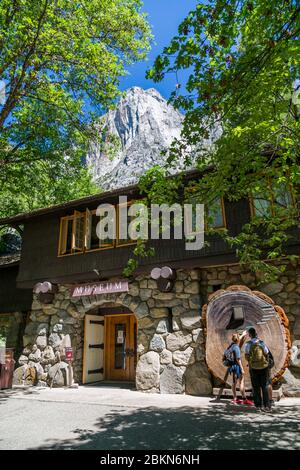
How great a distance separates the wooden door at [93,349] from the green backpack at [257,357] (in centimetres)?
679

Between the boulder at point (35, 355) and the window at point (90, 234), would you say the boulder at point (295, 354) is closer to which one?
the window at point (90, 234)

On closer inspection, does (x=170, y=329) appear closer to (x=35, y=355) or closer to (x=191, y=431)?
(x=191, y=431)

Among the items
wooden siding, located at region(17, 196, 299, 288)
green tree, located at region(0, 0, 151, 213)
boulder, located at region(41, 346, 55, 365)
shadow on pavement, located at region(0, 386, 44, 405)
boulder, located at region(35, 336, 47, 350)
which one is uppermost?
green tree, located at region(0, 0, 151, 213)

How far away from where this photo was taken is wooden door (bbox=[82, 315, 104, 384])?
37.3 ft

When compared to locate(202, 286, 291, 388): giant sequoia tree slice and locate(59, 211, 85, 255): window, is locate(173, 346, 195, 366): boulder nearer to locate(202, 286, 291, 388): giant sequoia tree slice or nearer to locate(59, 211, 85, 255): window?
locate(202, 286, 291, 388): giant sequoia tree slice

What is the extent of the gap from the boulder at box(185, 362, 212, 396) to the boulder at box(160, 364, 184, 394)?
0.17 meters

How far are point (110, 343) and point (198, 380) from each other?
474 cm

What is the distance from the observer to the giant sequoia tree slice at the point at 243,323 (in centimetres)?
762

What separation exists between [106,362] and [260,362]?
25.1 feet

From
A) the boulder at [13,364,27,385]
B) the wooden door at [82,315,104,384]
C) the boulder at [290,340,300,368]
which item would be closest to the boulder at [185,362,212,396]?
the boulder at [290,340,300,368]

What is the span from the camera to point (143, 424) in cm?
566

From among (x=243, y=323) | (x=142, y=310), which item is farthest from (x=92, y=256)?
(x=243, y=323)
